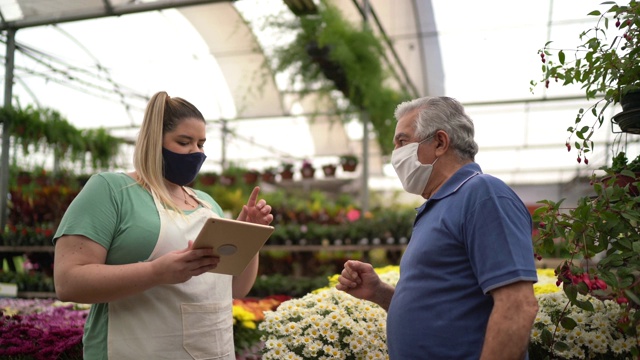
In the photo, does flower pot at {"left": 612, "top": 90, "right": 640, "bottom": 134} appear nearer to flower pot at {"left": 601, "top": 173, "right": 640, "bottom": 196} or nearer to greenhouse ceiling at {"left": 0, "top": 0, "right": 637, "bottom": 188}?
flower pot at {"left": 601, "top": 173, "right": 640, "bottom": 196}

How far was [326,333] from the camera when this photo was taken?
208 cm

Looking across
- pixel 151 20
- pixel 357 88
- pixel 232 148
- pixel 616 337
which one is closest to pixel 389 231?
pixel 357 88

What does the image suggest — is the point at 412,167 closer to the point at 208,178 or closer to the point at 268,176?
the point at 268,176

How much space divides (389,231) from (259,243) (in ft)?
12.8

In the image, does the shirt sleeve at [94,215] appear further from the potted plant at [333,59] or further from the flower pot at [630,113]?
the potted plant at [333,59]

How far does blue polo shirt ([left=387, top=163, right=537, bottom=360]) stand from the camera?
1.31 meters

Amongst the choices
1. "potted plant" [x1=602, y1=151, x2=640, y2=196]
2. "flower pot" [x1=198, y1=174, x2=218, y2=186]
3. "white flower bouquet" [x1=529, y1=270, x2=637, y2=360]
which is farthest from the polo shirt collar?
"flower pot" [x1=198, y1=174, x2=218, y2=186]

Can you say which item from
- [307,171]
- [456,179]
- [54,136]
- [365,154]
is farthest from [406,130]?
[307,171]

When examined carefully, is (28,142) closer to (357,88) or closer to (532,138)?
(357,88)

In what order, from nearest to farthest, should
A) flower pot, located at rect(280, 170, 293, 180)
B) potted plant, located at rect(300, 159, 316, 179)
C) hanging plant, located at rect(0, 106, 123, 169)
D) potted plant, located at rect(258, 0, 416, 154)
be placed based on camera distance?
hanging plant, located at rect(0, 106, 123, 169), potted plant, located at rect(258, 0, 416, 154), potted plant, located at rect(300, 159, 316, 179), flower pot, located at rect(280, 170, 293, 180)

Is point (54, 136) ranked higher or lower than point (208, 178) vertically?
higher

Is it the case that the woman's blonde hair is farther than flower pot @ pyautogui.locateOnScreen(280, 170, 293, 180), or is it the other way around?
flower pot @ pyautogui.locateOnScreen(280, 170, 293, 180)

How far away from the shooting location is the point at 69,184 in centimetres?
623

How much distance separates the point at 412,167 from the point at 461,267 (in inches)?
14.1
